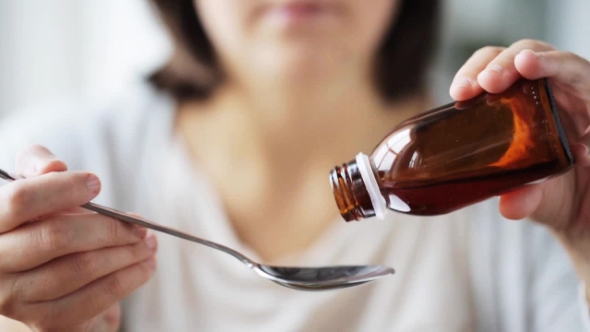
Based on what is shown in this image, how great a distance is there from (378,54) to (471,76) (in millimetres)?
493

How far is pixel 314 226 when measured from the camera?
29.4 inches

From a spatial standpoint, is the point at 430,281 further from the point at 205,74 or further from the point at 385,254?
the point at 205,74

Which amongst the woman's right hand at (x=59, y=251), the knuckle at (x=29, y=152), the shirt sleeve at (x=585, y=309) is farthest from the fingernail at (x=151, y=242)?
the shirt sleeve at (x=585, y=309)

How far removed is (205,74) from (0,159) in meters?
0.30

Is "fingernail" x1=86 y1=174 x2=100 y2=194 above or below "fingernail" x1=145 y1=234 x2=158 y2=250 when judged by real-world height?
above

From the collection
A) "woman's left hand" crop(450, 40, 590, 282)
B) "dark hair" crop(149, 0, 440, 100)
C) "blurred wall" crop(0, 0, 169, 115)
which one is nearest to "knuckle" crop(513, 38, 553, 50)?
"woman's left hand" crop(450, 40, 590, 282)

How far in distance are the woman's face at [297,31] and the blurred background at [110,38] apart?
0.58 ft

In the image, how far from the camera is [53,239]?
1.27 ft

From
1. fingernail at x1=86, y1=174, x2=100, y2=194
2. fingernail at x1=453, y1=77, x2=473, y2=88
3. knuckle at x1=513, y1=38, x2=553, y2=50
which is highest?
knuckle at x1=513, y1=38, x2=553, y2=50

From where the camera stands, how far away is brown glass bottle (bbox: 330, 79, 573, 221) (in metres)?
0.35

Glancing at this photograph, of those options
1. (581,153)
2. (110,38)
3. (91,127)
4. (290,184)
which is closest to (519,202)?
(581,153)

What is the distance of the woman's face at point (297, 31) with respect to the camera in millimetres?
667

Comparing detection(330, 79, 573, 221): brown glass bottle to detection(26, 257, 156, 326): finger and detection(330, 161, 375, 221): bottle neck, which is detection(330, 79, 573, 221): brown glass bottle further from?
detection(26, 257, 156, 326): finger

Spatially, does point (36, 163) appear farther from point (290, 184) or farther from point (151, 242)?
point (290, 184)
